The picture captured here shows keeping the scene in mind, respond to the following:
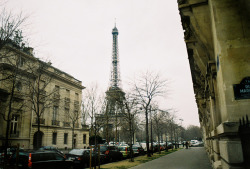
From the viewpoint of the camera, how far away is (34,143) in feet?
103

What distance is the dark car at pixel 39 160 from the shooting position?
10791mm

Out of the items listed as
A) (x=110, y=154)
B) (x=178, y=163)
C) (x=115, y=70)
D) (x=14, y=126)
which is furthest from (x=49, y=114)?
(x=115, y=70)

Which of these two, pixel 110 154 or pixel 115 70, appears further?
pixel 115 70

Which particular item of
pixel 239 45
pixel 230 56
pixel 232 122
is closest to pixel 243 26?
pixel 239 45

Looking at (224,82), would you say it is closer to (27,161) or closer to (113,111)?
(27,161)

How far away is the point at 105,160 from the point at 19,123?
16.1m

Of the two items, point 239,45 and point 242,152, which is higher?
point 239,45

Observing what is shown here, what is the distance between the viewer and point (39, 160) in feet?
36.3

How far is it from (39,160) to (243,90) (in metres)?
10.8

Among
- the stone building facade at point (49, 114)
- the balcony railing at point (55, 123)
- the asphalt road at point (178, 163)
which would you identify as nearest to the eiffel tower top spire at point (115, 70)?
the stone building facade at point (49, 114)

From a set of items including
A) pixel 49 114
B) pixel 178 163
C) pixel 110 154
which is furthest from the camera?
pixel 49 114

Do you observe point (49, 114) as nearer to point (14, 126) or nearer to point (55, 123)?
point (55, 123)

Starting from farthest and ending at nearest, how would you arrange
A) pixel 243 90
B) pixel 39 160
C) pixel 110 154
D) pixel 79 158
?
pixel 110 154
pixel 79 158
pixel 39 160
pixel 243 90

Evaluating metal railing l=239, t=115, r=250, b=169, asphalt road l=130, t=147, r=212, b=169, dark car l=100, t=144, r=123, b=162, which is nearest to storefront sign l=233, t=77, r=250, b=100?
metal railing l=239, t=115, r=250, b=169
